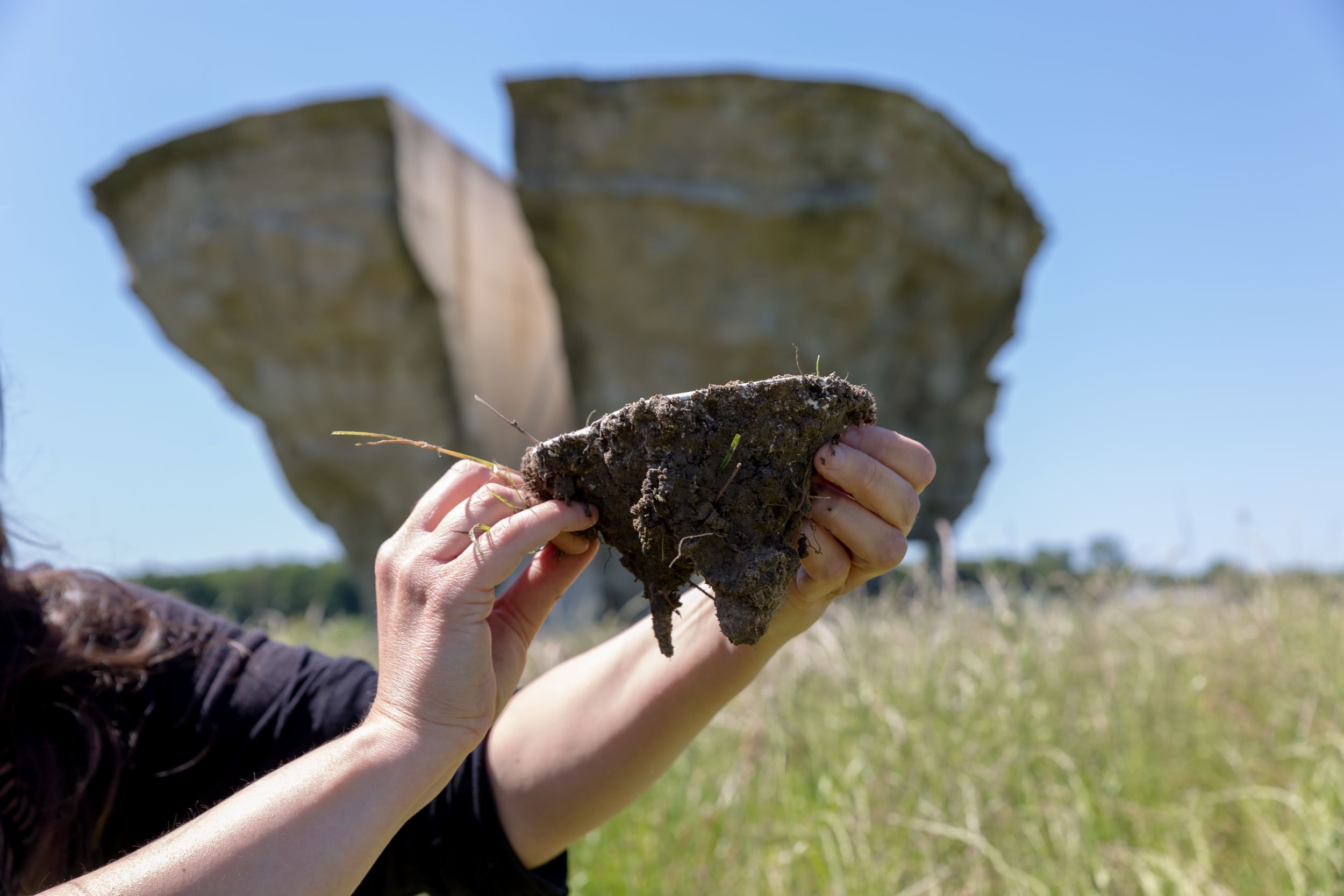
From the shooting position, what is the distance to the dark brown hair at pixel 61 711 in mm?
1413

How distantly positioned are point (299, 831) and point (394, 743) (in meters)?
0.13

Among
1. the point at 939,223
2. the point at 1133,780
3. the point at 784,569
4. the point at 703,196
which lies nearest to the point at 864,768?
the point at 1133,780

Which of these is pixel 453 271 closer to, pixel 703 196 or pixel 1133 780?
pixel 703 196

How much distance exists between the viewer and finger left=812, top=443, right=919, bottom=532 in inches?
49.0

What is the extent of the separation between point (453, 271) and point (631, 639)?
30.1 feet

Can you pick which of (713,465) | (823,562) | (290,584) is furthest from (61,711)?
(290,584)

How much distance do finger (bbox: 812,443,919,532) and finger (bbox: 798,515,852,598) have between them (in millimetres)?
75

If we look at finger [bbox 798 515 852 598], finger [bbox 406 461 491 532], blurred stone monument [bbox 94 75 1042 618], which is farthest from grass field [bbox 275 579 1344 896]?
blurred stone monument [bbox 94 75 1042 618]

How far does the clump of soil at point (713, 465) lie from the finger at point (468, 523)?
17cm

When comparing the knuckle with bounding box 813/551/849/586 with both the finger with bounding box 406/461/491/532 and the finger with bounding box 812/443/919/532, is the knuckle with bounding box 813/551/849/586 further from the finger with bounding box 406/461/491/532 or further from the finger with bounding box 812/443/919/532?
the finger with bounding box 406/461/491/532

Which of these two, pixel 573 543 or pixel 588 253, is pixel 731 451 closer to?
pixel 573 543

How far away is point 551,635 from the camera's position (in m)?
4.53

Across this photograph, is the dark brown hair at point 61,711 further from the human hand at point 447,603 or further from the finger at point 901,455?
the finger at point 901,455

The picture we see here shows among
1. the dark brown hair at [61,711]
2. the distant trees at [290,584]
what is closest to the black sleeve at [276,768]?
the dark brown hair at [61,711]
